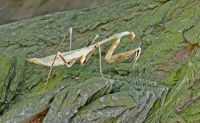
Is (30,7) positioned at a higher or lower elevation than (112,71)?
higher

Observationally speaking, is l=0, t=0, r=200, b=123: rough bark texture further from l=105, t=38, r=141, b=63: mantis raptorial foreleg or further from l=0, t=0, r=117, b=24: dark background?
l=0, t=0, r=117, b=24: dark background

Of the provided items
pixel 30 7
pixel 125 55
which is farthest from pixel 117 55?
pixel 30 7

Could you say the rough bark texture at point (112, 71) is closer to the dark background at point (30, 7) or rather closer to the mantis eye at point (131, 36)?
the mantis eye at point (131, 36)

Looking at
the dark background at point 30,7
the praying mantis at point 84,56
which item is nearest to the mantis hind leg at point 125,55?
the praying mantis at point 84,56

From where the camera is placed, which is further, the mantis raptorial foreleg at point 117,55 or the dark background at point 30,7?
the dark background at point 30,7

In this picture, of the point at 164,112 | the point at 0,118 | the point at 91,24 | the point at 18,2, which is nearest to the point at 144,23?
the point at 91,24

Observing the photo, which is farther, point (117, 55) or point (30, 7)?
point (30, 7)

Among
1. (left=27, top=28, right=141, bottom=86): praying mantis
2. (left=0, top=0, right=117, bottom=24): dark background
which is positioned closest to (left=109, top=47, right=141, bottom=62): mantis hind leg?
(left=27, top=28, right=141, bottom=86): praying mantis

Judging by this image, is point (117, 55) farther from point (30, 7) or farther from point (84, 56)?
point (30, 7)

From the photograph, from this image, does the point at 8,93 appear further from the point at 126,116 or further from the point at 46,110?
the point at 126,116
